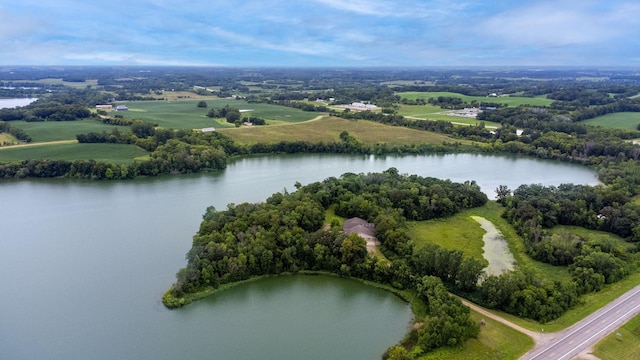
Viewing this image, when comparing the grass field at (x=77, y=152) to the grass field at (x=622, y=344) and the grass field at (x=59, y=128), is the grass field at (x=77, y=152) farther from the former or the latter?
the grass field at (x=622, y=344)

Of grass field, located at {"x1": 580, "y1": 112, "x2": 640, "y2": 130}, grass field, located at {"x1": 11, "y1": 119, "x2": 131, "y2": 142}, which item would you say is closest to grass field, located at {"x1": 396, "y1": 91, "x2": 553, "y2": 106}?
grass field, located at {"x1": 580, "y1": 112, "x2": 640, "y2": 130}

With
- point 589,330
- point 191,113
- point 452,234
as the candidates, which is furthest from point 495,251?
point 191,113

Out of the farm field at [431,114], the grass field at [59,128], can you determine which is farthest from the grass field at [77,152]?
the farm field at [431,114]

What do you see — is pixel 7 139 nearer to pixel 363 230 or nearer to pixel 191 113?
pixel 191 113

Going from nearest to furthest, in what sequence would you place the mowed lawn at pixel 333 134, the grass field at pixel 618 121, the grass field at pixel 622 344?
the grass field at pixel 622 344, the mowed lawn at pixel 333 134, the grass field at pixel 618 121

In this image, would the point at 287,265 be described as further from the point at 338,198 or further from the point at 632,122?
the point at 632,122

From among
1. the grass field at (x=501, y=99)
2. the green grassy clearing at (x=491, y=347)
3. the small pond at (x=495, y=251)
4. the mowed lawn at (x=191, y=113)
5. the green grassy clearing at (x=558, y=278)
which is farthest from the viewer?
the grass field at (x=501, y=99)

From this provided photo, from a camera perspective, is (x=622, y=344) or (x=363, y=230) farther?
(x=363, y=230)
